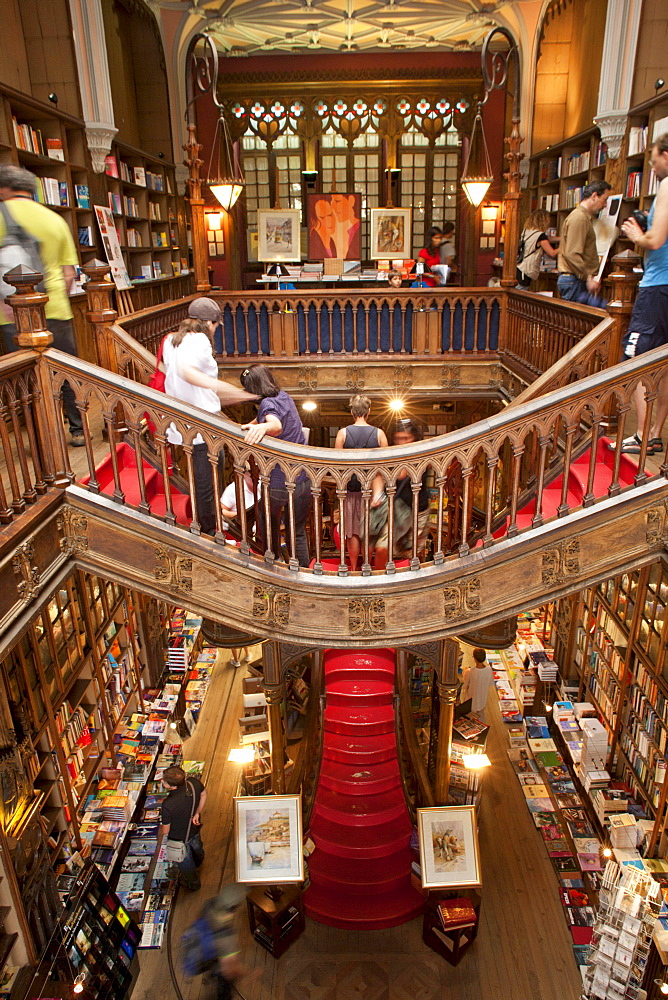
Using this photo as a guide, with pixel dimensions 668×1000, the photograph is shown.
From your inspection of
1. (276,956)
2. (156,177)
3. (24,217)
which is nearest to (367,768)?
(276,956)

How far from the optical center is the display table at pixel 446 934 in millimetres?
4734

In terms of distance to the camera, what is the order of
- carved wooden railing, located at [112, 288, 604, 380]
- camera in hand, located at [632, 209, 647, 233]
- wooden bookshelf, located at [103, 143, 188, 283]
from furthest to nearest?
wooden bookshelf, located at [103, 143, 188, 283] < carved wooden railing, located at [112, 288, 604, 380] < camera in hand, located at [632, 209, 647, 233]

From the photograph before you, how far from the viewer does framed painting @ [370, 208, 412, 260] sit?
10.7m

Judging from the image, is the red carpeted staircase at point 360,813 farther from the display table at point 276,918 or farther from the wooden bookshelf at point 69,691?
the wooden bookshelf at point 69,691

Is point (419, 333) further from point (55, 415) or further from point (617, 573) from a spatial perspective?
point (55, 415)

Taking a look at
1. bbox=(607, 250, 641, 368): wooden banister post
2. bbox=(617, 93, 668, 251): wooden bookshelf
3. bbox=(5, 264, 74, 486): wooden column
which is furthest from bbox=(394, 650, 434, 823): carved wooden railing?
bbox=(617, 93, 668, 251): wooden bookshelf

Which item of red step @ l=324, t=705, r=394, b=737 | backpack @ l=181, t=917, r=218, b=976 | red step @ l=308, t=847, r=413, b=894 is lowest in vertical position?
red step @ l=308, t=847, r=413, b=894

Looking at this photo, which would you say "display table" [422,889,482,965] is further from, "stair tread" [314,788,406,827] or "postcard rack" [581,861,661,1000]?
"postcard rack" [581,861,661,1000]

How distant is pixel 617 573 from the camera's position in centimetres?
374

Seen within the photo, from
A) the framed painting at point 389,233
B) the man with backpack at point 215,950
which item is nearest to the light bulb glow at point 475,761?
the man with backpack at point 215,950

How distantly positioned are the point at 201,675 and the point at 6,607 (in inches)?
212

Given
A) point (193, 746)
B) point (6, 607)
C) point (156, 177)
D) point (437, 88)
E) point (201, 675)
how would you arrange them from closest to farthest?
point (6, 607) → point (193, 746) → point (201, 675) → point (156, 177) → point (437, 88)

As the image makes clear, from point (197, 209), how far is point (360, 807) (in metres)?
6.12

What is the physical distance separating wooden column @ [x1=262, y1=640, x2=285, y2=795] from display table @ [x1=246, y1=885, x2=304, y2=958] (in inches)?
28.7
